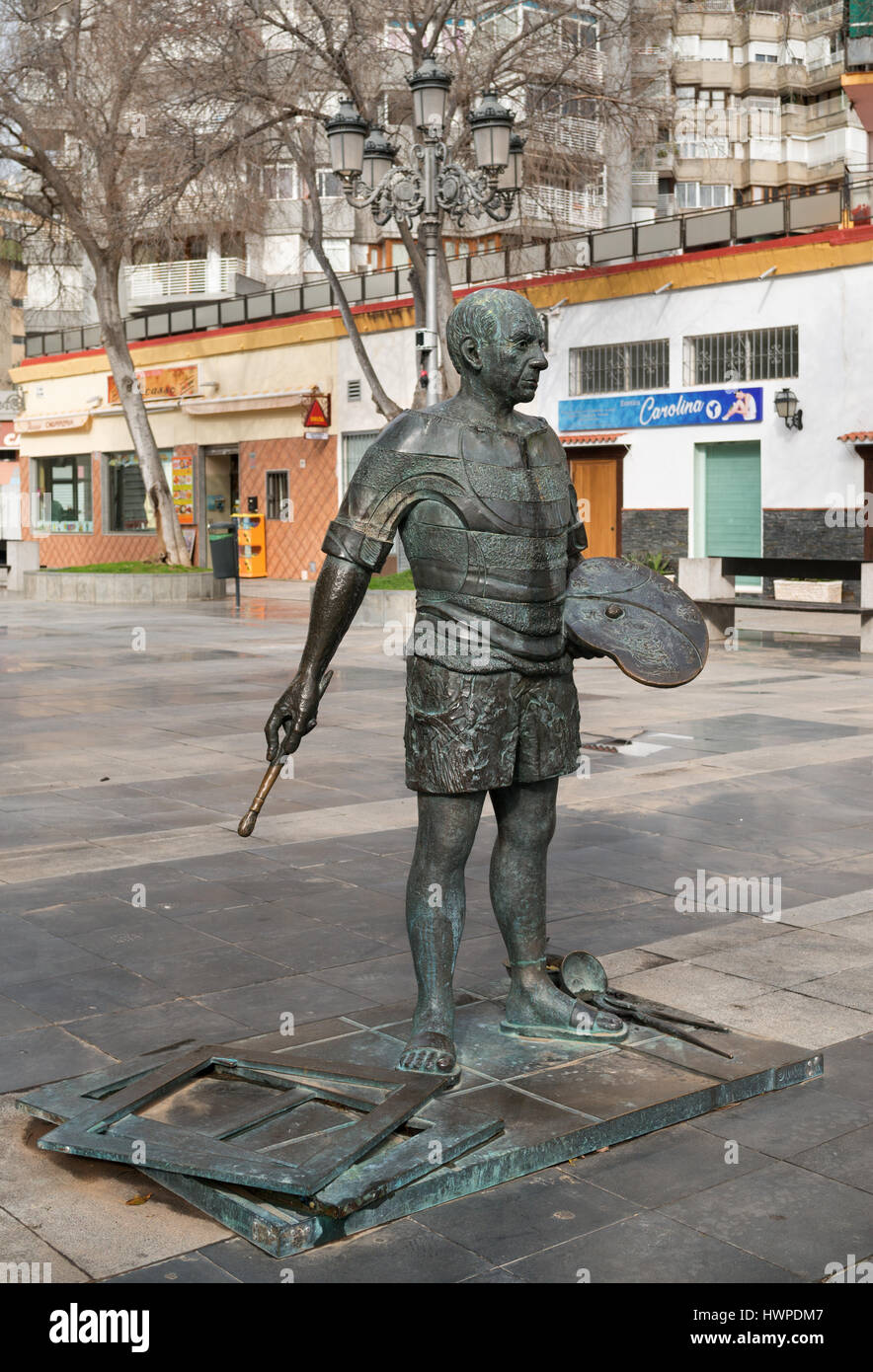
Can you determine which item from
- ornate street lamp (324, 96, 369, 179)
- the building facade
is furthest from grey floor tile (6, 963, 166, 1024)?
the building facade

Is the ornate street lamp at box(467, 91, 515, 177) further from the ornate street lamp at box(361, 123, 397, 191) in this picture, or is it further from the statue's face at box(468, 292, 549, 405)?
the statue's face at box(468, 292, 549, 405)

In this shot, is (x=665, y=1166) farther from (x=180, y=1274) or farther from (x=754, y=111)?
(x=754, y=111)

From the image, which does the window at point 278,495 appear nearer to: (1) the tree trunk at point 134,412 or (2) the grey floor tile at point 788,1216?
(1) the tree trunk at point 134,412

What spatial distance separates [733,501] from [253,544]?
11867mm

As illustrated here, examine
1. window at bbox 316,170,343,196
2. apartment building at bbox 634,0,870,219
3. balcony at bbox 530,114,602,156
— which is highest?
apartment building at bbox 634,0,870,219

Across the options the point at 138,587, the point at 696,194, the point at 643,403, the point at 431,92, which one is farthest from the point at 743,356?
the point at 696,194

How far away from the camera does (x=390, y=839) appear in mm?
6980

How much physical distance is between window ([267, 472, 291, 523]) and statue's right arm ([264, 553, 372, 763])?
27479mm

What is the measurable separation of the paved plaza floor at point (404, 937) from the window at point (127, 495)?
23.7m

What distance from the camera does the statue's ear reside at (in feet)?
12.5

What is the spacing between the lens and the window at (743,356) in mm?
22031

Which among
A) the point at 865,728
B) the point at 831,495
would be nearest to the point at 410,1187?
the point at 865,728
